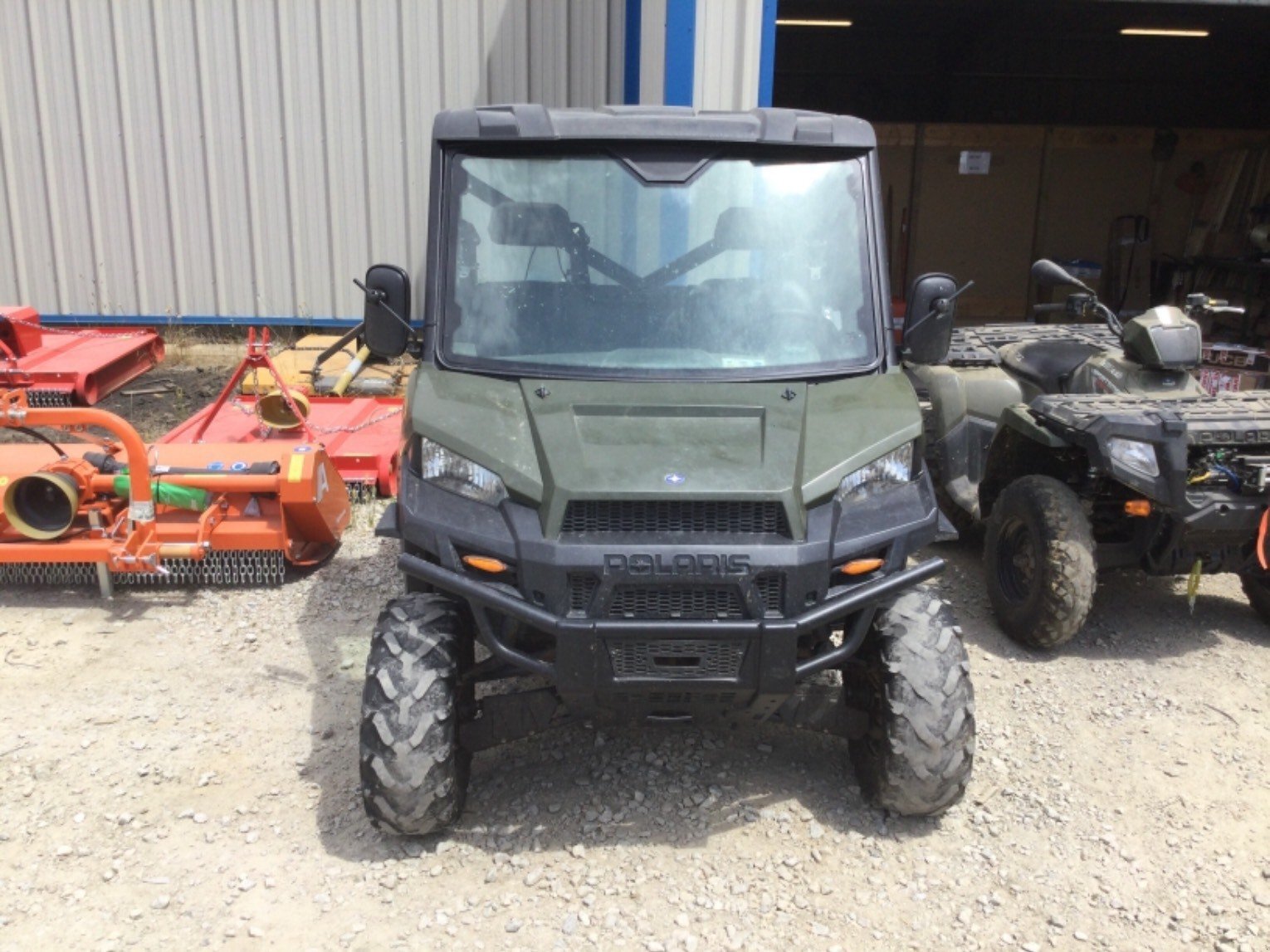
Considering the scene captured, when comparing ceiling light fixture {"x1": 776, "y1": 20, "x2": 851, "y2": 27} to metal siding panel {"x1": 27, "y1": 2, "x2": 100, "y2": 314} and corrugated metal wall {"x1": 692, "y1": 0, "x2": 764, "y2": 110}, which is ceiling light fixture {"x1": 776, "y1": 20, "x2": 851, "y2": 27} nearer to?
corrugated metal wall {"x1": 692, "y1": 0, "x2": 764, "y2": 110}

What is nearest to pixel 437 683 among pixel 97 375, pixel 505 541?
pixel 505 541

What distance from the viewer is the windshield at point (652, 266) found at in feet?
12.6

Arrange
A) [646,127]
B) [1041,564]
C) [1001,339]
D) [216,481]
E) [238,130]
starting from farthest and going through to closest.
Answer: [238,130]
[1001,339]
[216,481]
[1041,564]
[646,127]

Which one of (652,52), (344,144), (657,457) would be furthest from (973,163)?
(657,457)

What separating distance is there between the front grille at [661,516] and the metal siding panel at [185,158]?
7.35m

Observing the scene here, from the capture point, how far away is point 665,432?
11.3 ft

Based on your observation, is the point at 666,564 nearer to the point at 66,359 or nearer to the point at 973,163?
the point at 66,359

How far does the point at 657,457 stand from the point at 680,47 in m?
4.40

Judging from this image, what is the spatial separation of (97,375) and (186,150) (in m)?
2.37

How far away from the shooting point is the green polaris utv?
3184mm

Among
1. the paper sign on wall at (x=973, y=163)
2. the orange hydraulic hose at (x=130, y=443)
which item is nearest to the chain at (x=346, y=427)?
the orange hydraulic hose at (x=130, y=443)

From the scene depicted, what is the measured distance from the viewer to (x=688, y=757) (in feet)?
13.3

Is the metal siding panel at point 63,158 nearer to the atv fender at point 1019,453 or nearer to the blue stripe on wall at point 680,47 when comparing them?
the blue stripe on wall at point 680,47

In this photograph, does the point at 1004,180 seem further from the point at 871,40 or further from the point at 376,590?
the point at 376,590
